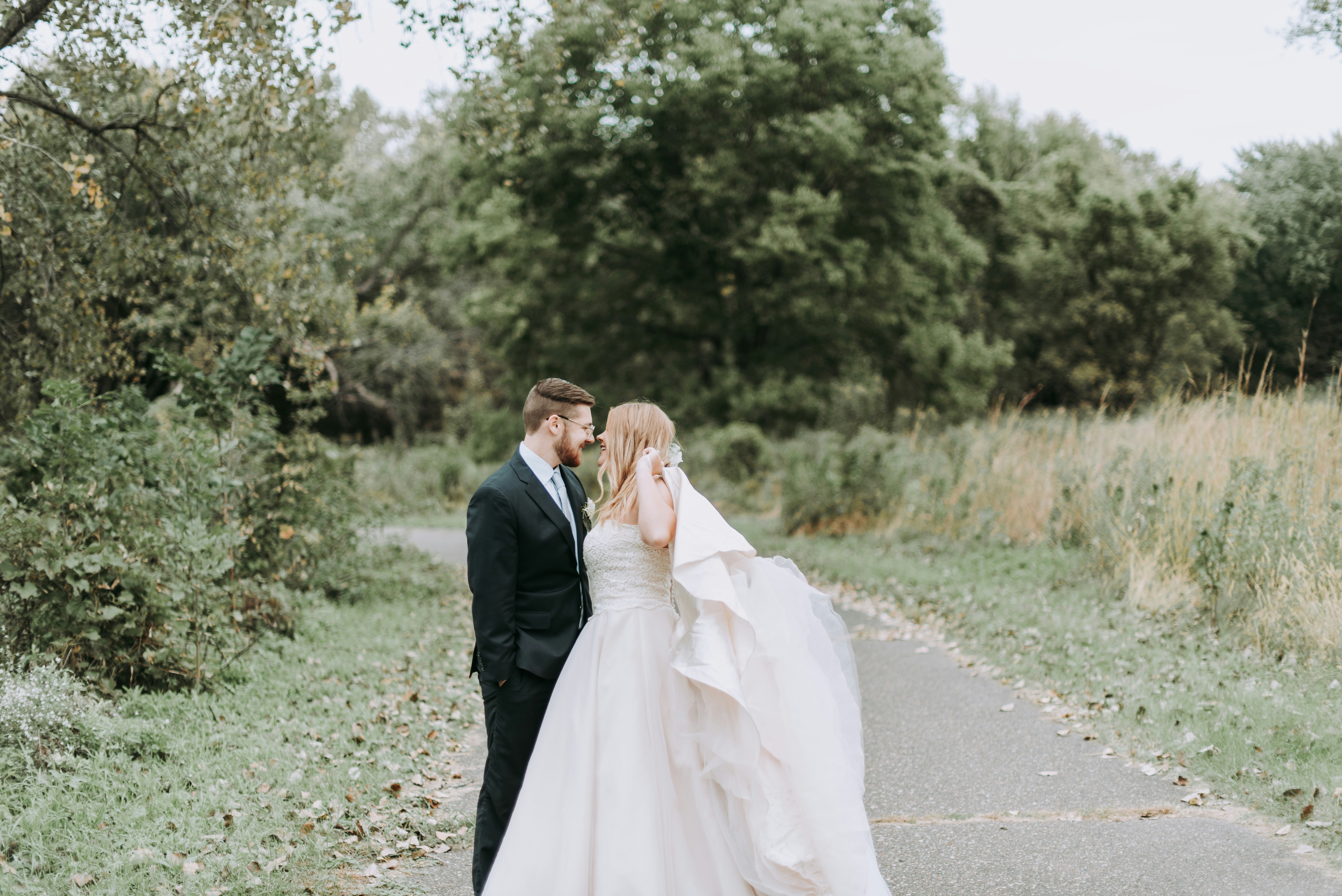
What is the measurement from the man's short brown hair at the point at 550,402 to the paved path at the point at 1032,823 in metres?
2.05

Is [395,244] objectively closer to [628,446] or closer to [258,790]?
[258,790]

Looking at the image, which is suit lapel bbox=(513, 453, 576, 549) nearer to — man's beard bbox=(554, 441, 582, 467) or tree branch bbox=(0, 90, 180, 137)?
man's beard bbox=(554, 441, 582, 467)

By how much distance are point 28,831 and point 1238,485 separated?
9.00 metres

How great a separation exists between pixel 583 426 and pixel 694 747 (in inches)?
54.2

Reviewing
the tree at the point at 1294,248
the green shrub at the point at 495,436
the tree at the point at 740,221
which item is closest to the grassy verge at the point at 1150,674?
the tree at the point at 1294,248

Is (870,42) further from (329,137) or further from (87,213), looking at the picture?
(87,213)

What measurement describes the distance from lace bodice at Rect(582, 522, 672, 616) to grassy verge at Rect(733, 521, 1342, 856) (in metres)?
3.14

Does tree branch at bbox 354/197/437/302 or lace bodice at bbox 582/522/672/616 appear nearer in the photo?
lace bodice at bbox 582/522/672/616

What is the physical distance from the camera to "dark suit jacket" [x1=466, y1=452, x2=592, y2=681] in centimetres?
379

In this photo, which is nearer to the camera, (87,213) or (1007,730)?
(1007,730)

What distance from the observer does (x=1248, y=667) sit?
6.92m

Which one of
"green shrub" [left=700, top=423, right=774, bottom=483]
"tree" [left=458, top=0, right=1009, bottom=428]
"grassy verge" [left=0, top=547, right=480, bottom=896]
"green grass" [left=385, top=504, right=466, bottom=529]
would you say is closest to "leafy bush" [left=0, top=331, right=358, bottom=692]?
"grassy verge" [left=0, top=547, right=480, bottom=896]

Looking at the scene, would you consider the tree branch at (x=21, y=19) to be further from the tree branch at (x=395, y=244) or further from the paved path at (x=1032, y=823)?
the tree branch at (x=395, y=244)

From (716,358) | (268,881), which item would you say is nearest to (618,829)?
(268,881)
